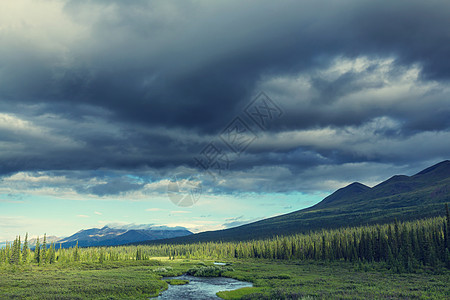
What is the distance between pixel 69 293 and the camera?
6412cm

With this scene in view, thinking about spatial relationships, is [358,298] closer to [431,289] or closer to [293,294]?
[293,294]

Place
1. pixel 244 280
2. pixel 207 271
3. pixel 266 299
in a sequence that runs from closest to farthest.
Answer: pixel 266 299 < pixel 244 280 < pixel 207 271

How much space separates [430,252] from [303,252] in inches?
3281

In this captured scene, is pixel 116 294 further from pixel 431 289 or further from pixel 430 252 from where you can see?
pixel 430 252

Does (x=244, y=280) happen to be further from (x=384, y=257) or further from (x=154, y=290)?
(x=384, y=257)

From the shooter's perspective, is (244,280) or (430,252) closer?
(244,280)

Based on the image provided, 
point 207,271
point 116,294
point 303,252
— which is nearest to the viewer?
point 116,294

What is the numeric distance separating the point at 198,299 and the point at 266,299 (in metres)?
13.9

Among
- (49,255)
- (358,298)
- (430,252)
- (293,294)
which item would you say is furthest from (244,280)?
(49,255)

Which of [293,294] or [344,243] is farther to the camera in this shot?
[344,243]

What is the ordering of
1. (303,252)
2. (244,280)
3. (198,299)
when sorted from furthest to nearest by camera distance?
(303,252) < (244,280) < (198,299)

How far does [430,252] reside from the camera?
382 ft

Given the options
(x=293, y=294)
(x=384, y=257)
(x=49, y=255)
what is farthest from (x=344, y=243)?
(x=49, y=255)

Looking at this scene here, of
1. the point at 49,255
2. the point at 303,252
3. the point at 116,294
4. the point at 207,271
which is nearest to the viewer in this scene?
the point at 116,294
